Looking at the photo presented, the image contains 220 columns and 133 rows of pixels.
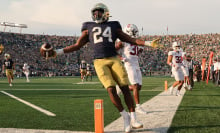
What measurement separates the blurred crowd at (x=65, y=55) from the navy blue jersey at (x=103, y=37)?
38316mm

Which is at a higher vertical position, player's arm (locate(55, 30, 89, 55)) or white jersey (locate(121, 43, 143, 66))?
player's arm (locate(55, 30, 89, 55))

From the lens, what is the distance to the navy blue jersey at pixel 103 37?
14.3 ft

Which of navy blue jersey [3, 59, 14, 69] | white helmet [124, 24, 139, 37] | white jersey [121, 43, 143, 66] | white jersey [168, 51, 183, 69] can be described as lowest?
navy blue jersey [3, 59, 14, 69]

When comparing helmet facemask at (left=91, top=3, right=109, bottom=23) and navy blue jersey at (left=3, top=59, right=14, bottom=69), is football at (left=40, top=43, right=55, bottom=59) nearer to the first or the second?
helmet facemask at (left=91, top=3, right=109, bottom=23)

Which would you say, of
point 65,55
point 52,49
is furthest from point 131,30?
point 65,55

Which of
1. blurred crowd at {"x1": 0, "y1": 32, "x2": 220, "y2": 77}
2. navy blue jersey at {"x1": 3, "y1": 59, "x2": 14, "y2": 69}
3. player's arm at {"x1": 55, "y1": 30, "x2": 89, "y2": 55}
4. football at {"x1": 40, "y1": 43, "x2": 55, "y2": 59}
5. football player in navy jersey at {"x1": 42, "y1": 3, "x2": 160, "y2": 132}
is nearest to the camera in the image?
football at {"x1": 40, "y1": 43, "x2": 55, "y2": 59}

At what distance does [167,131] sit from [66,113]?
8.50 ft

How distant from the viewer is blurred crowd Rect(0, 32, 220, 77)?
45.2 meters

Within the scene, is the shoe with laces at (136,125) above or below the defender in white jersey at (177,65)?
below

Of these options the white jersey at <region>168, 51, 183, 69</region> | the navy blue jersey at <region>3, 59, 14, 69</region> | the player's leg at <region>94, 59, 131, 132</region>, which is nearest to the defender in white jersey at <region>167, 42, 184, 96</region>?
the white jersey at <region>168, 51, 183, 69</region>

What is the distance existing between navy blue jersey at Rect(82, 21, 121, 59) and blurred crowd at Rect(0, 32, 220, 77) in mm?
38316

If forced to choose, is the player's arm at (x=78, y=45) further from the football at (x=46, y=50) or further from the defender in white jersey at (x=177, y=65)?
the defender in white jersey at (x=177, y=65)

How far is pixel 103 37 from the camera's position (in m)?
4.36

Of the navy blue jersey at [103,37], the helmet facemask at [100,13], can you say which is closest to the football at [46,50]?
the navy blue jersey at [103,37]
